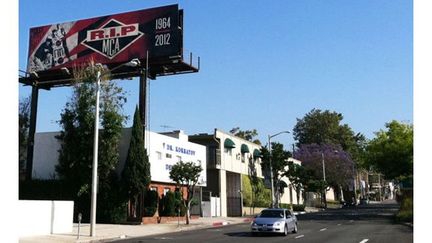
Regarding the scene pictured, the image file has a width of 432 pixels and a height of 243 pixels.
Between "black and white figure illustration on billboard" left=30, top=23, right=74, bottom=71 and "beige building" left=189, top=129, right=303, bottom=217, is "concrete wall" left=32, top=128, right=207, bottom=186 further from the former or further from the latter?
"beige building" left=189, top=129, right=303, bottom=217

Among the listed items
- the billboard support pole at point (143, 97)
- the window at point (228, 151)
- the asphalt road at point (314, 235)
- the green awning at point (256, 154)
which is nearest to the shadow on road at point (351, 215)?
the green awning at point (256, 154)

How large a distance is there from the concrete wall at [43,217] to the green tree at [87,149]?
829 cm

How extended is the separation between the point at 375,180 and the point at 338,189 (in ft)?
260

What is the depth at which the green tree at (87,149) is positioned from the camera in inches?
1307

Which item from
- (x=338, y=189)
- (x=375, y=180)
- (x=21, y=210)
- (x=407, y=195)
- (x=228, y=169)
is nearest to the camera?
(x=21, y=210)

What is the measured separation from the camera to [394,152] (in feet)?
150

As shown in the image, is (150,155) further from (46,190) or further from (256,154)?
(256,154)

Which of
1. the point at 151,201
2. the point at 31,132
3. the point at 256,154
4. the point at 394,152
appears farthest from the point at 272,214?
the point at 256,154

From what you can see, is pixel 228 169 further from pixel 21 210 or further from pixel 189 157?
pixel 21 210

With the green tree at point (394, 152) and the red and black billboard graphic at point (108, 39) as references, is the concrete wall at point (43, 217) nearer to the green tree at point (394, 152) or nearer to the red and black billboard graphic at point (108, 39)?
the red and black billboard graphic at point (108, 39)

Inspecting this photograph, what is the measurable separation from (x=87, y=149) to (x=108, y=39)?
36.7ft
